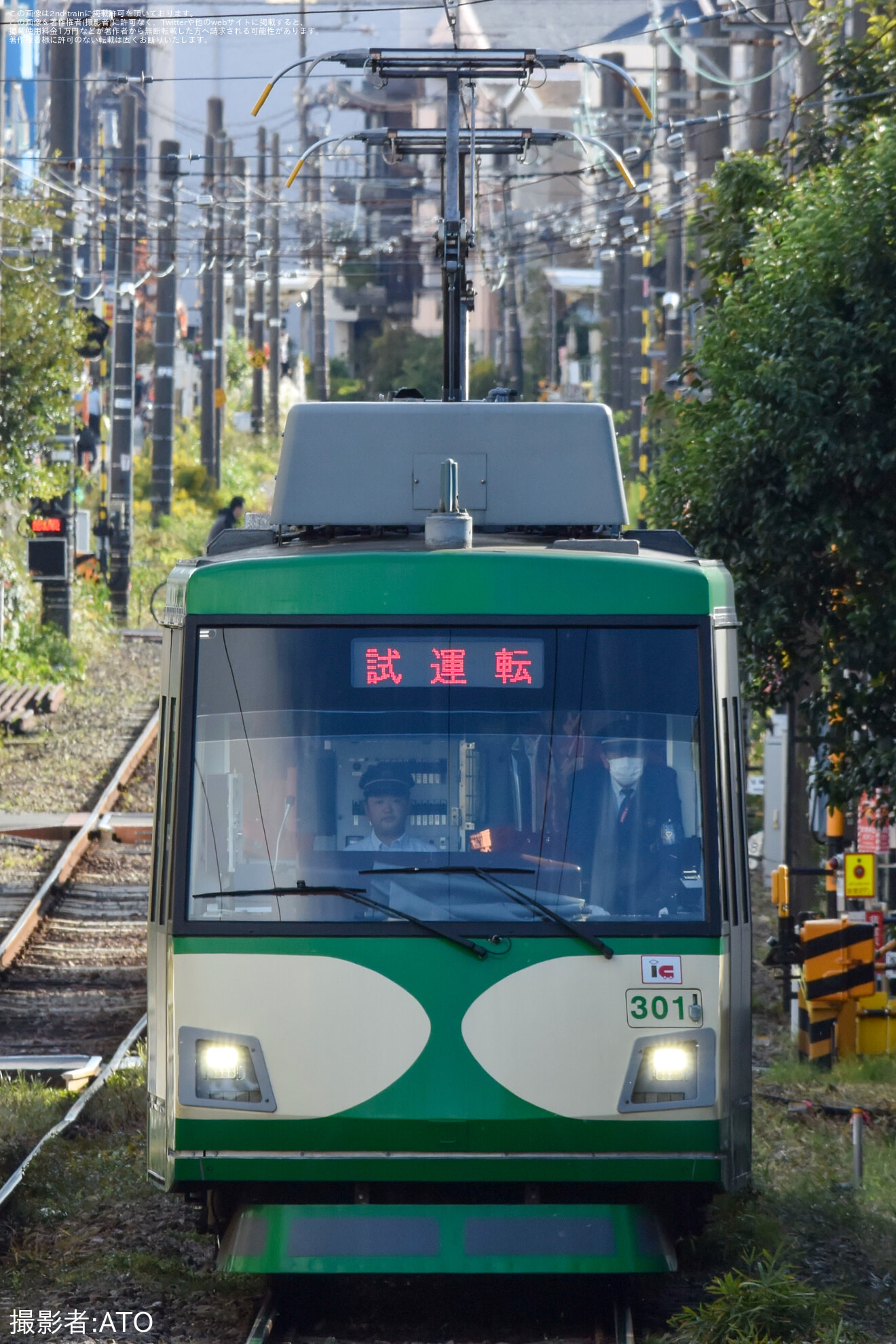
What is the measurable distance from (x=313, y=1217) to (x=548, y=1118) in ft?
2.89

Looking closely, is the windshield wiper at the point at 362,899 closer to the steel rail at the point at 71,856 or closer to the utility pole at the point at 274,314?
the steel rail at the point at 71,856

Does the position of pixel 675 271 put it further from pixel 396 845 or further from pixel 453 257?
pixel 396 845

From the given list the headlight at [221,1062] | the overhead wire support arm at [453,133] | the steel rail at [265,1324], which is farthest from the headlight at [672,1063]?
the overhead wire support arm at [453,133]

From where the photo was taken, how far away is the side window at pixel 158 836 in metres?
6.39

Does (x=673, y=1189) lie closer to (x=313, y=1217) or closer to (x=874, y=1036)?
(x=313, y=1217)

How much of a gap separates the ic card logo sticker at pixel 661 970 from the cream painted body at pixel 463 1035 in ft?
0.40

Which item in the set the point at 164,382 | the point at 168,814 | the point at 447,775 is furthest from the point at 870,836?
the point at 164,382

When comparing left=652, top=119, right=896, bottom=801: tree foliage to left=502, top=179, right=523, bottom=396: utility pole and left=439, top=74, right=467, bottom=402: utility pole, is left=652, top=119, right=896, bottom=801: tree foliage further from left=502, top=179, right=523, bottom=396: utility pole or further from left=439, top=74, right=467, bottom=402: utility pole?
left=502, top=179, right=523, bottom=396: utility pole

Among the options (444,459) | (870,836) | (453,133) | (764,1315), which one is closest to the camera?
(764,1315)

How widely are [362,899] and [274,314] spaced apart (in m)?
52.6

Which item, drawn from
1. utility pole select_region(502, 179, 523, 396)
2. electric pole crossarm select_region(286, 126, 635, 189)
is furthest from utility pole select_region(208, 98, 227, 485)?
electric pole crossarm select_region(286, 126, 635, 189)

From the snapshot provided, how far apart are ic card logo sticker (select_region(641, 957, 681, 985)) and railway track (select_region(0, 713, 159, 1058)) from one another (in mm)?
5734

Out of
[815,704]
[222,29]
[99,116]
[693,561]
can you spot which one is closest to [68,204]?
[222,29]

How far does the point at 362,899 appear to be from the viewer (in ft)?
20.1
